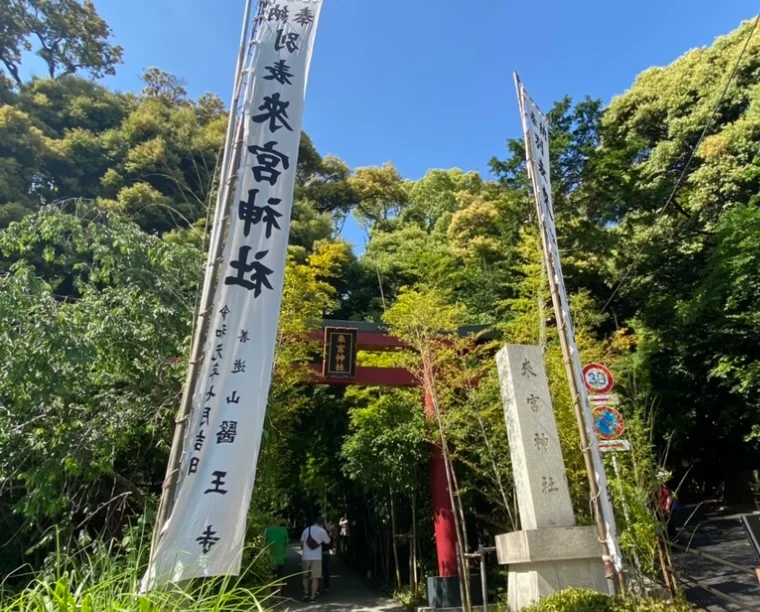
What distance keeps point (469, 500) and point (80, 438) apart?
481 centimetres

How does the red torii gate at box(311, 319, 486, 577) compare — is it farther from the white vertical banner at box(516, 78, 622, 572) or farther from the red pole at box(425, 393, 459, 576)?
the white vertical banner at box(516, 78, 622, 572)

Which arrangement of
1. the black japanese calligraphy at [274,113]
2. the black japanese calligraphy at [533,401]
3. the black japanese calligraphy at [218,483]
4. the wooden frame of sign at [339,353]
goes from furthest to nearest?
the wooden frame of sign at [339,353] → the black japanese calligraphy at [533,401] → the black japanese calligraphy at [274,113] → the black japanese calligraphy at [218,483]

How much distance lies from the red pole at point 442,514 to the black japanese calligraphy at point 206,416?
172 inches

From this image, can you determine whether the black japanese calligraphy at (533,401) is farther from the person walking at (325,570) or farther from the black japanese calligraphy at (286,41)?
the person walking at (325,570)

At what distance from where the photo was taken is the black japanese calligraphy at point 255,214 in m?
3.33

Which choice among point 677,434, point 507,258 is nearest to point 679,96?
point 507,258

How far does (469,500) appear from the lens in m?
7.14

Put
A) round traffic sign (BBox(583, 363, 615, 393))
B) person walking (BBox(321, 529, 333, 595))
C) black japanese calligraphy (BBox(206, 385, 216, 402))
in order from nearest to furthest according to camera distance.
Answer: black japanese calligraphy (BBox(206, 385, 216, 402))
round traffic sign (BBox(583, 363, 615, 393))
person walking (BBox(321, 529, 333, 595))

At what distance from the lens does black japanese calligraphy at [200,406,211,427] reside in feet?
9.32

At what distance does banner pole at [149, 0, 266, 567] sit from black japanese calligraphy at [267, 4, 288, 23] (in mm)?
185

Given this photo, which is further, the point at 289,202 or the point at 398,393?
the point at 398,393

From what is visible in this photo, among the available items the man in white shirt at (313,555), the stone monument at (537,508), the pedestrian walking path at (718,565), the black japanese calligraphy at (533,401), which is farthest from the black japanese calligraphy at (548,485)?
the man in white shirt at (313,555)

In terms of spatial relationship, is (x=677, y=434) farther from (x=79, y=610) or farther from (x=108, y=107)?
(x=108, y=107)

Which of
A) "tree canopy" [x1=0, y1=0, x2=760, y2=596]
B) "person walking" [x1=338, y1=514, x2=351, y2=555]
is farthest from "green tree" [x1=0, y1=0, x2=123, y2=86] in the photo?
"person walking" [x1=338, y1=514, x2=351, y2=555]
